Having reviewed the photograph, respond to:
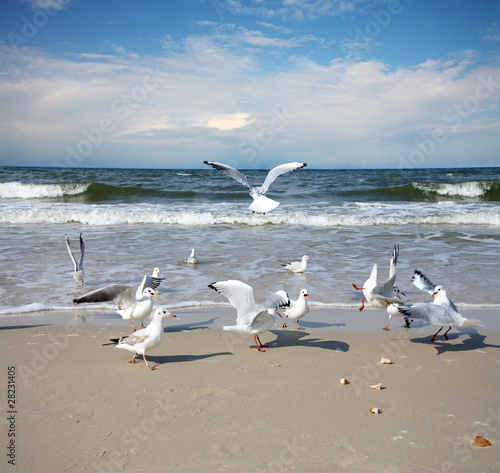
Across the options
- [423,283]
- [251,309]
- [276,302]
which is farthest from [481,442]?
[423,283]

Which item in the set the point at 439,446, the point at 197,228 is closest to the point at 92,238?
the point at 197,228

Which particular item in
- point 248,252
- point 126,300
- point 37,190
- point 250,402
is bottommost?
point 250,402

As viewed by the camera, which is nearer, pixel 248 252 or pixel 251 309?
pixel 251 309

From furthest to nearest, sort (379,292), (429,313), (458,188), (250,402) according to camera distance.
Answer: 1. (458,188)
2. (379,292)
3. (429,313)
4. (250,402)

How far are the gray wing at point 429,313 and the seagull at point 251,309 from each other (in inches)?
50.1

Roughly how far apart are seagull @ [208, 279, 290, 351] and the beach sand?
26 centimetres

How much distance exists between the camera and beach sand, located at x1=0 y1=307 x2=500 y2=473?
9.21 ft

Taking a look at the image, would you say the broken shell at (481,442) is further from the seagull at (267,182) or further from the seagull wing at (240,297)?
the seagull at (267,182)

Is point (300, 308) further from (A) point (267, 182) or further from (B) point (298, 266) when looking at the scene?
(A) point (267, 182)

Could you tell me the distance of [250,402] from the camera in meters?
3.50

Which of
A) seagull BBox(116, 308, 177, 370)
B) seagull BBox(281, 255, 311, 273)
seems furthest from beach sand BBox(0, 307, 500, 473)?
seagull BBox(281, 255, 311, 273)

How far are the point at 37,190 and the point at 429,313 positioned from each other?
30.3m

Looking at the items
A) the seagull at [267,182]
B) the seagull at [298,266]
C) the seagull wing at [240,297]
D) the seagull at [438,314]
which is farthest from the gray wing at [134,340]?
the seagull at [267,182]

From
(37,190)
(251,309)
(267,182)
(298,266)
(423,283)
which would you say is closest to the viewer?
(251,309)
